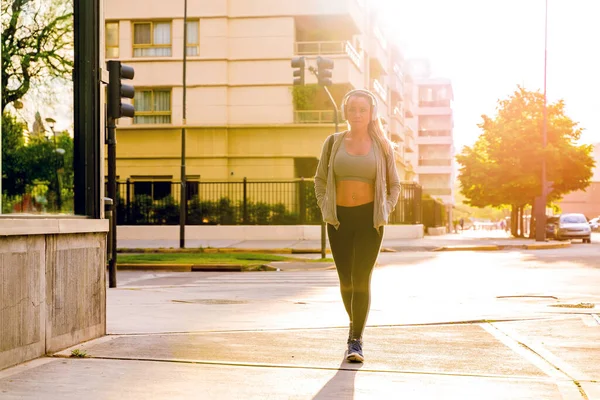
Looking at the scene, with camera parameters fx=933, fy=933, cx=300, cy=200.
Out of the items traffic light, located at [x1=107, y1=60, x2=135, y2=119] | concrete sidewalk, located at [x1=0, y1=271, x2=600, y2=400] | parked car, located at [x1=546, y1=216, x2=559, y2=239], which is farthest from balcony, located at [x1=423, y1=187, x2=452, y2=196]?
concrete sidewalk, located at [x1=0, y1=271, x2=600, y2=400]

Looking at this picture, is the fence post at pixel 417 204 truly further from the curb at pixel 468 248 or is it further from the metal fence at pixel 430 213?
the metal fence at pixel 430 213

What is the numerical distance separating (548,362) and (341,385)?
5.47 ft

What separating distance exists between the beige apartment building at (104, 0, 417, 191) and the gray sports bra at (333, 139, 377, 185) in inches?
1316

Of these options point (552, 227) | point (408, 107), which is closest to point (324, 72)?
point (552, 227)

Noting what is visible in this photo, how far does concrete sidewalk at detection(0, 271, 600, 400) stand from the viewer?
523 cm

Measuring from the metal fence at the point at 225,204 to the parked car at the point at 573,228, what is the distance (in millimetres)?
14375

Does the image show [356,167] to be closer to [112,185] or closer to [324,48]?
[112,185]

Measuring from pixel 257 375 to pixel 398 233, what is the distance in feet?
109

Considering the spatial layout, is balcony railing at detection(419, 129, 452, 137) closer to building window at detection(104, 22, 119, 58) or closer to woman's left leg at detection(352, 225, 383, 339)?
building window at detection(104, 22, 119, 58)

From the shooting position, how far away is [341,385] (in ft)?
17.8

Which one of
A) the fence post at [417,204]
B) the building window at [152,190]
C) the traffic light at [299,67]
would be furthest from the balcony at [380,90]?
the traffic light at [299,67]

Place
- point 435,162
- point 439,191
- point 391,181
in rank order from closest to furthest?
point 391,181 < point 439,191 < point 435,162

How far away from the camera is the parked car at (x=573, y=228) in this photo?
4428cm

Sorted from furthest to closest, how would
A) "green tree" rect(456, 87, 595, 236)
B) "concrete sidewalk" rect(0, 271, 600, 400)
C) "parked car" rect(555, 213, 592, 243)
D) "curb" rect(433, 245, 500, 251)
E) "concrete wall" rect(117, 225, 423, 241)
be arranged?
"green tree" rect(456, 87, 595, 236) → "parked car" rect(555, 213, 592, 243) → "concrete wall" rect(117, 225, 423, 241) → "curb" rect(433, 245, 500, 251) → "concrete sidewalk" rect(0, 271, 600, 400)
